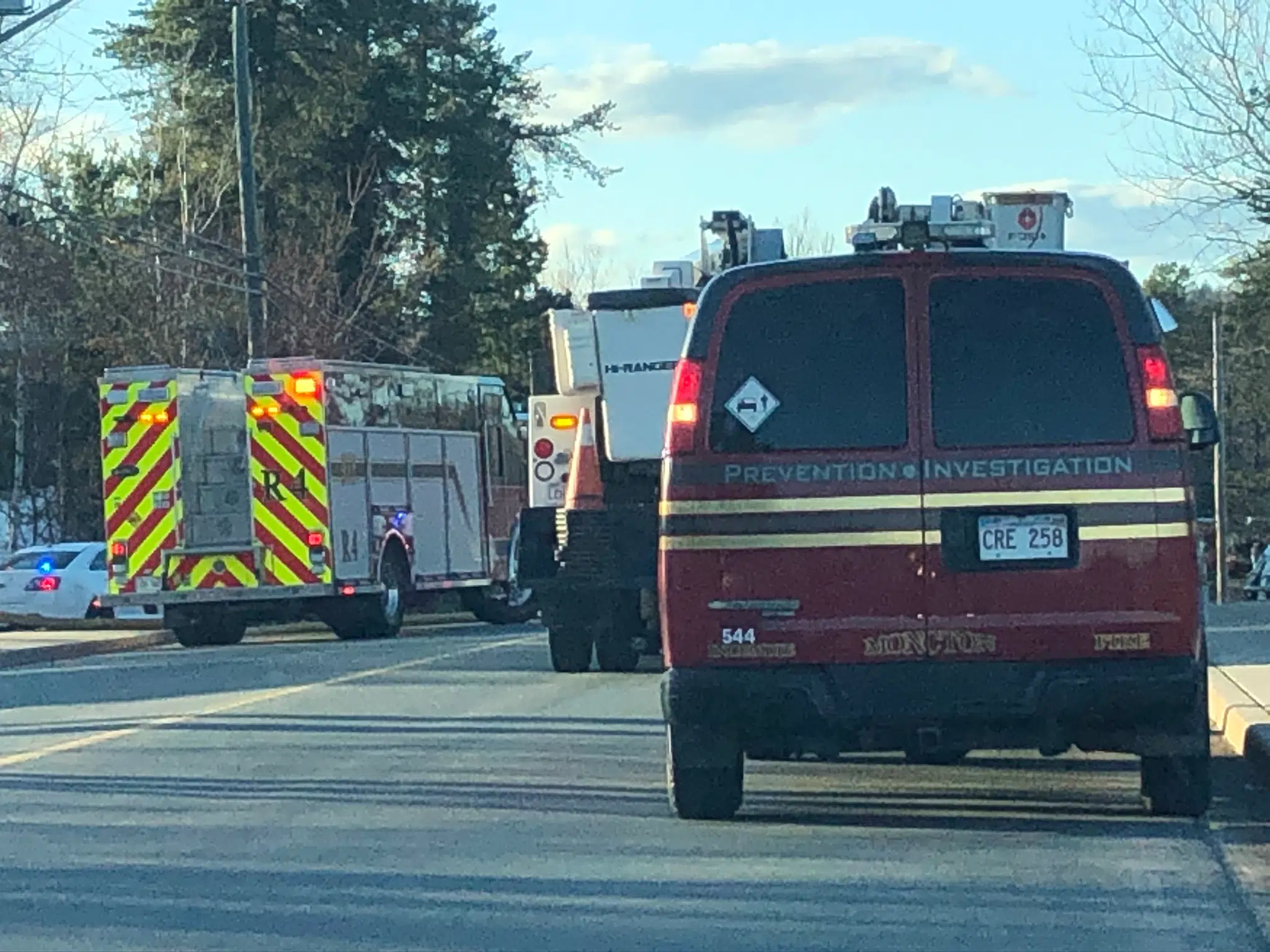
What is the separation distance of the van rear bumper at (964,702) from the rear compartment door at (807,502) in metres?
0.10

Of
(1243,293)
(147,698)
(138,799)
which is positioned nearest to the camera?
(138,799)

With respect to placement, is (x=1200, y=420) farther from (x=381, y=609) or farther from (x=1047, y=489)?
(x=381, y=609)

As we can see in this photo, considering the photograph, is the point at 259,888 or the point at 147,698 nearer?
the point at 259,888

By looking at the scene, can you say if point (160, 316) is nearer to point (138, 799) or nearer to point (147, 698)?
point (147, 698)

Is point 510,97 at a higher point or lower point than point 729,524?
higher

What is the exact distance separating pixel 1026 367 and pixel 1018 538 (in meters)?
0.68

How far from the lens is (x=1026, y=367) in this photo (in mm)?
8875

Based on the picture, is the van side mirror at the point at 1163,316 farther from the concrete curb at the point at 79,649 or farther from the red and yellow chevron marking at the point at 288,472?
the concrete curb at the point at 79,649

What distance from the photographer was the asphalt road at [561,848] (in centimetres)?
765

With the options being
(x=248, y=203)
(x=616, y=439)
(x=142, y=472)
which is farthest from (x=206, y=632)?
(x=616, y=439)

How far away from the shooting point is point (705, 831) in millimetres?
9633

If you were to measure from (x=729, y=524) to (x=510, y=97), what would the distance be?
143 feet

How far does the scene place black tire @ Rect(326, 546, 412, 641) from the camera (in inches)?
1030

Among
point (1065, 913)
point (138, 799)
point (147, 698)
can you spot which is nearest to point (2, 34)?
point (147, 698)
